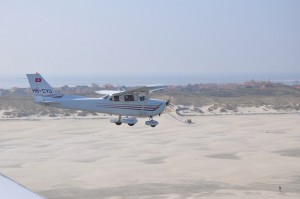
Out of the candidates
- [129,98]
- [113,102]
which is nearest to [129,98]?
[129,98]

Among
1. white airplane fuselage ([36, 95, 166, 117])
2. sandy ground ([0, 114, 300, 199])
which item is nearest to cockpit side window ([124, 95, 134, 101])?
white airplane fuselage ([36, 95, 166, 117])

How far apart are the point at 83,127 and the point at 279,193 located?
111 ft

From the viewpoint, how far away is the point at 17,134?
52750 mm

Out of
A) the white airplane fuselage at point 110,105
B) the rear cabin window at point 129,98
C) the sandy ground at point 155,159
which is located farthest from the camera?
the white airplane fuselage at point 110,105

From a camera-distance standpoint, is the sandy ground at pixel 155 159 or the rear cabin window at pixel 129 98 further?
→ the rear cabin window at pixel 129 98

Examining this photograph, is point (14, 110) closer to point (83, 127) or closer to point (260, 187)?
point (83, 127)

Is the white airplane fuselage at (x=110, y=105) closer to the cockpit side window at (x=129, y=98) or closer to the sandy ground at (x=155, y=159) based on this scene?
the cockpit side window at (x=129, y=98)

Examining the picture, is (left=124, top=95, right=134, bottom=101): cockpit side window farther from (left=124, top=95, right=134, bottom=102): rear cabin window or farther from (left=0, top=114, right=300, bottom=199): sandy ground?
(left=0, top=114, right=300, bottom=199): sandy ground

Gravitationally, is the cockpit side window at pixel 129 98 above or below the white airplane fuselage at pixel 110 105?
above

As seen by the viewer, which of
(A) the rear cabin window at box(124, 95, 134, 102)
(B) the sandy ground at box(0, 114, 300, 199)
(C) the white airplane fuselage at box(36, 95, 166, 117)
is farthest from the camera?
(C) the white airplane fuselage at box(36, 95, 166, 117)

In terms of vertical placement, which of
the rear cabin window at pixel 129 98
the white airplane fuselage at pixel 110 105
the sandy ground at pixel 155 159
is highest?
the rear cabin window at pixel 129 98

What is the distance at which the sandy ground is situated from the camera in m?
29.2

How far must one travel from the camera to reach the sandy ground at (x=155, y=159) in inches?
1148

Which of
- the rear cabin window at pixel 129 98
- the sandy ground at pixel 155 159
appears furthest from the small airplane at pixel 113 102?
the sandy ground at pixel 155 159
